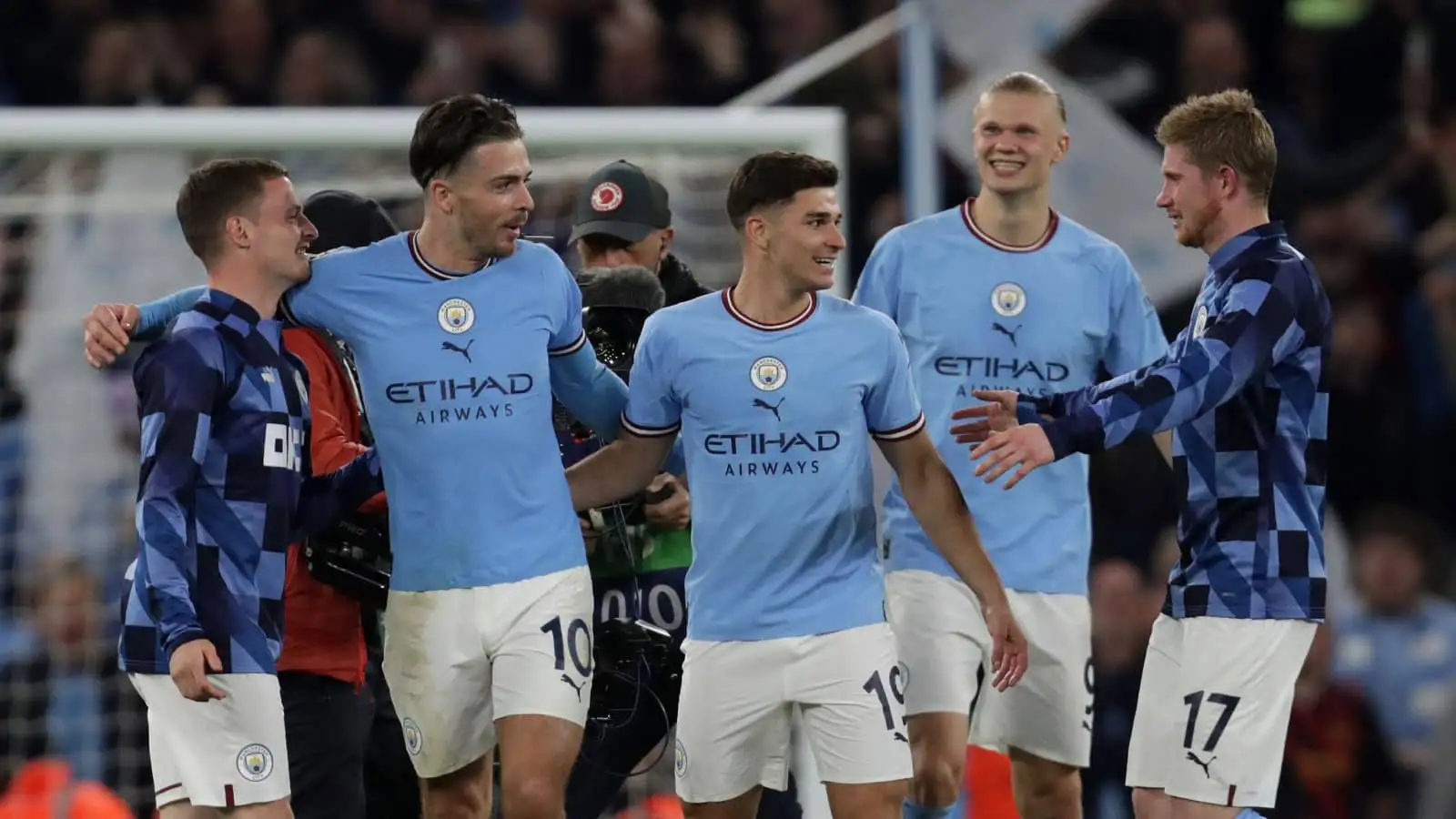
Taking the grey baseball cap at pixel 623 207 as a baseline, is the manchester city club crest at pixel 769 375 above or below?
below

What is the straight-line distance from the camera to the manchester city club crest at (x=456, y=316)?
16.3 ft

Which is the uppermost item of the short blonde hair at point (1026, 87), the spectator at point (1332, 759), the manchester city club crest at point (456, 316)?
the short blonde hair at point (1026, 87)

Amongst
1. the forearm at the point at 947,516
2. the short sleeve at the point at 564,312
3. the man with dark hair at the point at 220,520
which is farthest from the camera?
the forearm at the point at 947,516

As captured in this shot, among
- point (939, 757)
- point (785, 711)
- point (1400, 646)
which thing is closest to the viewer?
point (785, 711)

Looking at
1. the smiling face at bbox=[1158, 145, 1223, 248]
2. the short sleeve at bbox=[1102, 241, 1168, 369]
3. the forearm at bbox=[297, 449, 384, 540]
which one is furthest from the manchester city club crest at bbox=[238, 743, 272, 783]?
the short sleeve at bbox=[1102, 241, 1168, 369]

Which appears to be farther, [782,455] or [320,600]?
[320,600]

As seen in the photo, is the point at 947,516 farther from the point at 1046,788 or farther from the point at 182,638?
the point at 182,638

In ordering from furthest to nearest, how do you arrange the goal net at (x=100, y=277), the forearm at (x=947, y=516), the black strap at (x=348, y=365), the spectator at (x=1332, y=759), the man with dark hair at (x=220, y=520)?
the spectator at (x=1332, y=759) → the goal net at (x=100, y=277) → the black strap at (x=348, y=365) → the forearm at (x=947, y=516) → the man with dark hair at (x=220, y=520)

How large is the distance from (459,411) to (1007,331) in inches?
63.2

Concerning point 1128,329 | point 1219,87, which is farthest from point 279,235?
point 1219,87

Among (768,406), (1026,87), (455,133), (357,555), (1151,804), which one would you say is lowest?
(1151,804)

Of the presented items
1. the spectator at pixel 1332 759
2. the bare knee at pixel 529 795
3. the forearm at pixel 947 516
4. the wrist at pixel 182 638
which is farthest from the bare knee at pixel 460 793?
the spectator at pixel 1332 759

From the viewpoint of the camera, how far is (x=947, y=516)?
5.18 meters

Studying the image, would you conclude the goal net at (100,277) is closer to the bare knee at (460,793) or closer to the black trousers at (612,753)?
the black trousers at (612,753)
